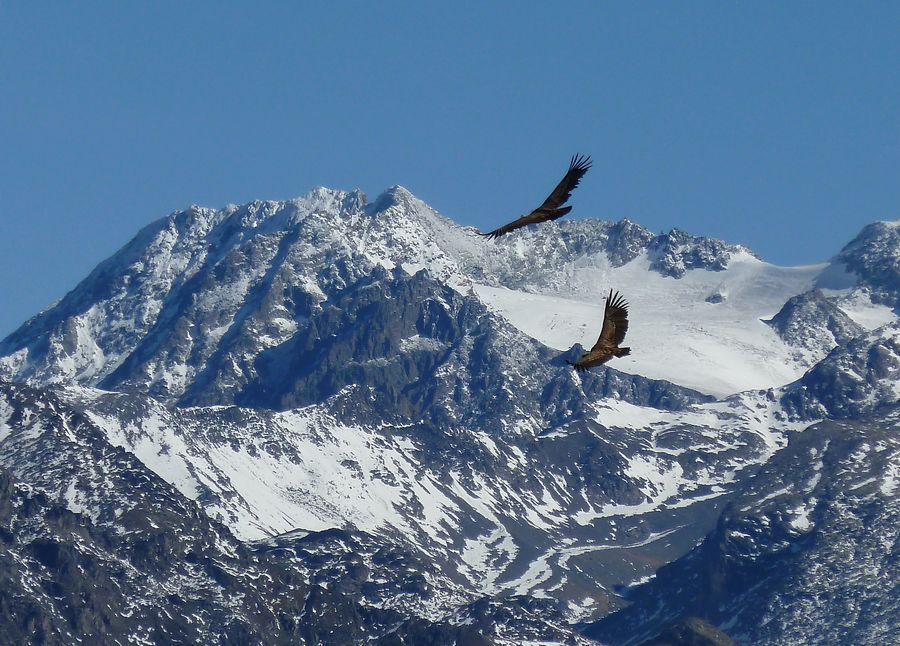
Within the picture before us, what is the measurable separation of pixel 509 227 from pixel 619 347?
22.4 ft

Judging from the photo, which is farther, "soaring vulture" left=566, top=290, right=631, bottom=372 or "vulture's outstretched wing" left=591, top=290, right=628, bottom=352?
"vulture's outstretched wing" left=591, top=290, right=628, bottom=352

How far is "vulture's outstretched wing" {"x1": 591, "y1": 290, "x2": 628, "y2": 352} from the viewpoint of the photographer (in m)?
109

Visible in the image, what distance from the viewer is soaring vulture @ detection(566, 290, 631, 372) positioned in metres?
109

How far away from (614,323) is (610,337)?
719 millimetres

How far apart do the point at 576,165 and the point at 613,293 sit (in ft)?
18.7

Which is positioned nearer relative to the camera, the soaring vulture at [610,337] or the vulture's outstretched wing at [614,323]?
the soaring vulture at [610,337]

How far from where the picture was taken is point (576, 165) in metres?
112

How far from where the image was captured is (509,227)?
110438 millimetres

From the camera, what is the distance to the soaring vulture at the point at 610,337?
358ft

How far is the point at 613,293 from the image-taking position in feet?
366

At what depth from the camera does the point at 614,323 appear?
4338 inches

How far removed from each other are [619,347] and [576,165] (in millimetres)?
8243

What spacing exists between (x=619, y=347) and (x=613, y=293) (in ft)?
9.53

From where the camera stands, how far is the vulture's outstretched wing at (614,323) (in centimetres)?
10944
